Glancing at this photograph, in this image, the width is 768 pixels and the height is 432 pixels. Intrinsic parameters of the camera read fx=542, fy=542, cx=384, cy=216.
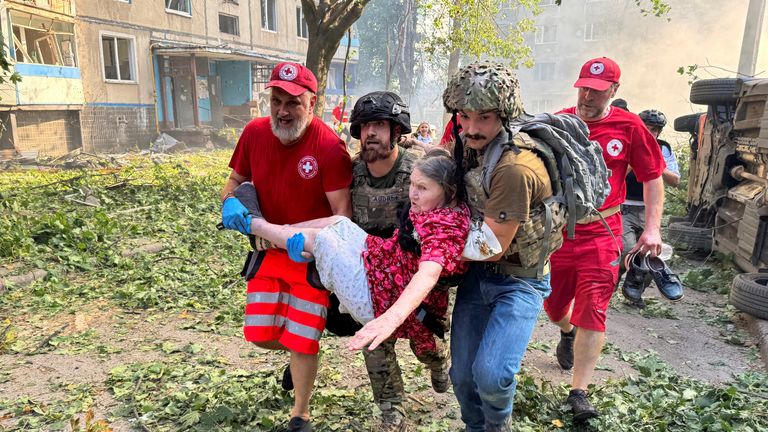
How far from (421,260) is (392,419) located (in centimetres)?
133

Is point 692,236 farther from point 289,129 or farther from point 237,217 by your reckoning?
point 237,217

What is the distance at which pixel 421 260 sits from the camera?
247cm

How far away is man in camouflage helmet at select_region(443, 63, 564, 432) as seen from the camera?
8.30ft

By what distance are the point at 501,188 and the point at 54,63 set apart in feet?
67.0

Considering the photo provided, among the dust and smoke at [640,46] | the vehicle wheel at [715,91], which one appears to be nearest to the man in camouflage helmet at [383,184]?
the vehicle wheel at [715,91]

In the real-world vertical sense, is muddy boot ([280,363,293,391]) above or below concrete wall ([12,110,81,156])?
below

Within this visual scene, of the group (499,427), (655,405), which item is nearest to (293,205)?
(499,427)

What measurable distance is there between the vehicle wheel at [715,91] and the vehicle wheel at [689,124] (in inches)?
53.9

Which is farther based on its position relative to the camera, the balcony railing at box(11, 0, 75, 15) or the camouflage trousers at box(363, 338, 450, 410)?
the balcony railing at box(11, 0, 75, 15)

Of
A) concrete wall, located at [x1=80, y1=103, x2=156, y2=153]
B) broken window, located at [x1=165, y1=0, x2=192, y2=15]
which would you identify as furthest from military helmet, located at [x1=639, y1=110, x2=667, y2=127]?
broken window, located at [x1=165, y1=0, x2=192, y2=15]

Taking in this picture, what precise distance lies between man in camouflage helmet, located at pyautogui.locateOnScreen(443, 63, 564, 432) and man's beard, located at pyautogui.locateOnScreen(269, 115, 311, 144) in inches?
39.3

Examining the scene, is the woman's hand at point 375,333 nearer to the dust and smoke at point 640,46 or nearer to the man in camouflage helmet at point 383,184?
the man in camouflage helmet at point 383,184

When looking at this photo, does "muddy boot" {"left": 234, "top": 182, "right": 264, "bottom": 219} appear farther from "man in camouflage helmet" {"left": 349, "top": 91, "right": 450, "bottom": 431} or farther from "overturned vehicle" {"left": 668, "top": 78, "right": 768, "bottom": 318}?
"overturned vehicle" {"left": 668, "top": 78, "right": 768, "bottom": 318}

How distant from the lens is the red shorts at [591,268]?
139 inches
